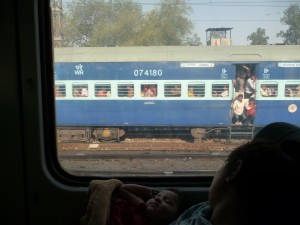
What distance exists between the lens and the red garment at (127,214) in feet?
5.07

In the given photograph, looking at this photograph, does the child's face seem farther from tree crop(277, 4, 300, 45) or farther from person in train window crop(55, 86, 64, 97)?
tree crop(277, 4, 300, 45)

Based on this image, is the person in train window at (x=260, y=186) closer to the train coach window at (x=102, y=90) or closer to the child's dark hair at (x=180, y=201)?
the child's dark hair at (x=180, y=201)

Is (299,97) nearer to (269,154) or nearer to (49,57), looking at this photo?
(269,154)

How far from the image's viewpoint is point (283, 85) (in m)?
1.99

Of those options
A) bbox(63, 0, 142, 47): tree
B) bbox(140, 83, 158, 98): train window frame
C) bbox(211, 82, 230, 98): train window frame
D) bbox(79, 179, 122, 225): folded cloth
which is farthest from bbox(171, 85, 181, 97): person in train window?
bbox(79, 179, 122, 225): folded cloth

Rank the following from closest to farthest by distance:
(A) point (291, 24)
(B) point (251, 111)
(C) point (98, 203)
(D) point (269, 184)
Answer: (D) point (269, 184) < (C) point (98, 203) < (A) point (291, 24) < (B) point (251, 111)

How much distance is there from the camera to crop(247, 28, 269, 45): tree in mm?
1883

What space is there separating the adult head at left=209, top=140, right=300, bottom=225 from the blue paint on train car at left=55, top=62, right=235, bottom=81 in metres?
1.05

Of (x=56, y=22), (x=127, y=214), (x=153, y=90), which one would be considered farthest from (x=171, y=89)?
(x=127, y=214)

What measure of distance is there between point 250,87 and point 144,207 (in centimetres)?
96

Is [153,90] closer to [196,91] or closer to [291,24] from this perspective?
[196,91]

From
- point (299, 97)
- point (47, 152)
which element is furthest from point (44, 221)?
point (299, 97)

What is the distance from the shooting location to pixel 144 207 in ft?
5.29

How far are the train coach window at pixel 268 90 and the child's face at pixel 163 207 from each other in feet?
2.77
